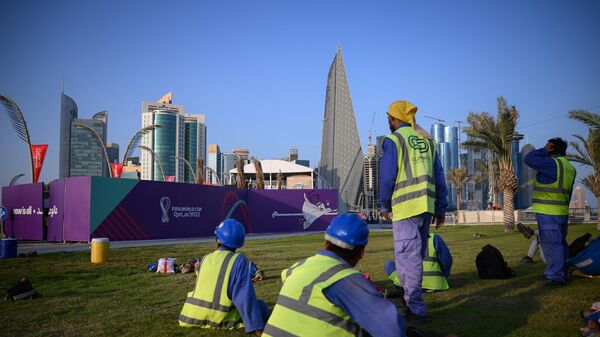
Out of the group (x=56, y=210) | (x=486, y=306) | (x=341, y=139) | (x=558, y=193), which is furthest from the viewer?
(x=341, y=139)

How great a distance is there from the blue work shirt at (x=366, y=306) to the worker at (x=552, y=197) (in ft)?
15.6

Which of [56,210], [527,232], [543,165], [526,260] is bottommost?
[526,260]

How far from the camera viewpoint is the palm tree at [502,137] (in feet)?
77.7

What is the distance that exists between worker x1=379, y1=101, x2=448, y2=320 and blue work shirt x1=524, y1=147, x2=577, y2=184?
2.51 meters

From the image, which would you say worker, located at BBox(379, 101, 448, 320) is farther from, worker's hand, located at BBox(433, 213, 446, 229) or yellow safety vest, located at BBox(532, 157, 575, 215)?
yellow safety vest, located at BBox(532, 157, 575, 215)

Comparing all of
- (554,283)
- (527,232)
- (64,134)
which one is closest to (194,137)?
(64,134)

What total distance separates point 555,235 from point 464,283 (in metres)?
1.34

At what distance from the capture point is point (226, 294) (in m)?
3.83

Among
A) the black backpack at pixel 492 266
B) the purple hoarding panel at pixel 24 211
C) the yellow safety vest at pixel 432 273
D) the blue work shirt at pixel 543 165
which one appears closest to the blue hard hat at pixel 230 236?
the yellow safety vest at pixel 432 273

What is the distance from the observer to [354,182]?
85.5 metres

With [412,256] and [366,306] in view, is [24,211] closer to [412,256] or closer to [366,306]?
[412,256]

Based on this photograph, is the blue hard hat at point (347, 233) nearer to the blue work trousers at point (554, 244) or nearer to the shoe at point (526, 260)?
the blue work trousers at point (554, 244)

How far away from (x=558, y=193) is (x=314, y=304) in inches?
204

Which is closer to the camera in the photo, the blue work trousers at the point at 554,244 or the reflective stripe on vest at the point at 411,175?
the reflective stripe on vest at the point at 411,175
